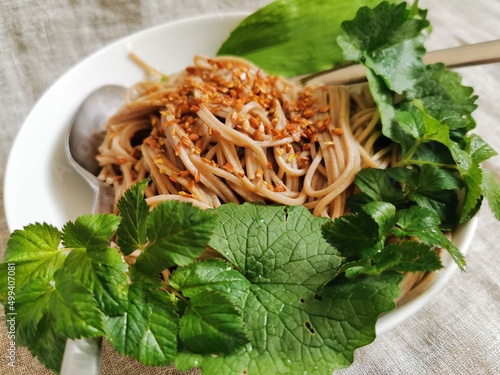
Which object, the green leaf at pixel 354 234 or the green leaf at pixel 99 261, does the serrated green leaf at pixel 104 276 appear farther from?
the green leaf at pixel 354 234

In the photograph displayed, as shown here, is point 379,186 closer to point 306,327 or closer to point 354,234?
point 354,234

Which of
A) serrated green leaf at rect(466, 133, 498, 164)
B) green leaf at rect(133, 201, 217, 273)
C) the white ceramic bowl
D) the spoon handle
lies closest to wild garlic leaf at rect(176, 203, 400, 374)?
the white ceramic bowl

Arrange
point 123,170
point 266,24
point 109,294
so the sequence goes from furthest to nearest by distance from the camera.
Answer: point 266,24, point 123,170, point 109,294

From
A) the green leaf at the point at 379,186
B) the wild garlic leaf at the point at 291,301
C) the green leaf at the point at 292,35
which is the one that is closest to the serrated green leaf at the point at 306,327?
the wild garlic leaf at the point at 291,301

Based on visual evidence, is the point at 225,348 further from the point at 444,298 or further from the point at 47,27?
the point at 47,27

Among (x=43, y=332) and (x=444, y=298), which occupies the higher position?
(x=43, y=332)

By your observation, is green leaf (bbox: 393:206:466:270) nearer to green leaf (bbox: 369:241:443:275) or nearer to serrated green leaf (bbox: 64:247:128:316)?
green leaf (bbox: 369:241:443:275)

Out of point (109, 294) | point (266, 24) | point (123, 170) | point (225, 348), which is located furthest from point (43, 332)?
point (266, 24)
